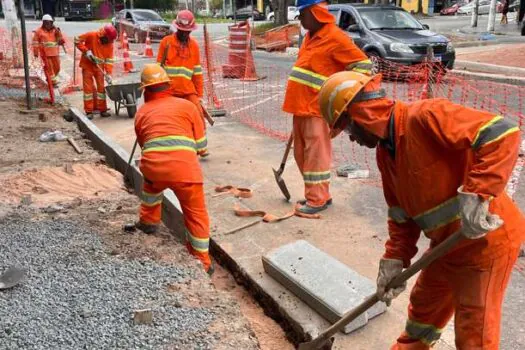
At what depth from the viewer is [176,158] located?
12.9 ft

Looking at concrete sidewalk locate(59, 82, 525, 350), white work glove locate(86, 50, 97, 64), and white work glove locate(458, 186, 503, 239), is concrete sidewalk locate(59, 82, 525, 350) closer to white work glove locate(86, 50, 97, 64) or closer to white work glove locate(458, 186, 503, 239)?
white work glove locate(458, 186, 503, 239)

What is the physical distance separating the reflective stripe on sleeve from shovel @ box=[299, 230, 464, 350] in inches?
14.3

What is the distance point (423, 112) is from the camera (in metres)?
2.11

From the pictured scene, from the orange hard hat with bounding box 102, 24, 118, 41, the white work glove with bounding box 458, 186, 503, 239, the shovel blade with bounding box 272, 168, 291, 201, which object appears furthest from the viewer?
the orange hard hat with bounding box 102, 24, 118, 41

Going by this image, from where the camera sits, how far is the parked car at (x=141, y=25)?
23.5 m

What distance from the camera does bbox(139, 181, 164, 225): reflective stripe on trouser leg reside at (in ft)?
13.6

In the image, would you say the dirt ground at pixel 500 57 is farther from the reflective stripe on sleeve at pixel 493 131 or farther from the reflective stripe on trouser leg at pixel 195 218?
the reflective stripe on sleeve at pixel 493 131

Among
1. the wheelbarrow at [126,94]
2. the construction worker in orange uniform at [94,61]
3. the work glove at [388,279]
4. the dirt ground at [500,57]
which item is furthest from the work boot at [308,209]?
the dirt ground at [500,57]

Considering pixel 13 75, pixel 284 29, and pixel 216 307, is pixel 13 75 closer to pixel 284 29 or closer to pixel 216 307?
pixel 284 29

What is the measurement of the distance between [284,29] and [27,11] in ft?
117

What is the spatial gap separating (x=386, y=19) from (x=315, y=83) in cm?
900

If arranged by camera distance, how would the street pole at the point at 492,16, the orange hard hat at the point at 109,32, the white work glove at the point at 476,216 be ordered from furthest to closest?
1. the street pole at the point at 492,16
2. the orange hard hat at the point at 109,32
3. the white work glove at the point at 476,216

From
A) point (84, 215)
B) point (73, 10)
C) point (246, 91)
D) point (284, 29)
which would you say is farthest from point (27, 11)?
point (84, 215)

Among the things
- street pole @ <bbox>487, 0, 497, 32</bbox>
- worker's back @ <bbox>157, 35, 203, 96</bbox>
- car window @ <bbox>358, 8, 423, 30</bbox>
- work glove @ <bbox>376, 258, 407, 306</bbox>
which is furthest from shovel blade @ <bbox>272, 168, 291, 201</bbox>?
street pole @ <bbox>487, 0, 497, 32</bbox>
